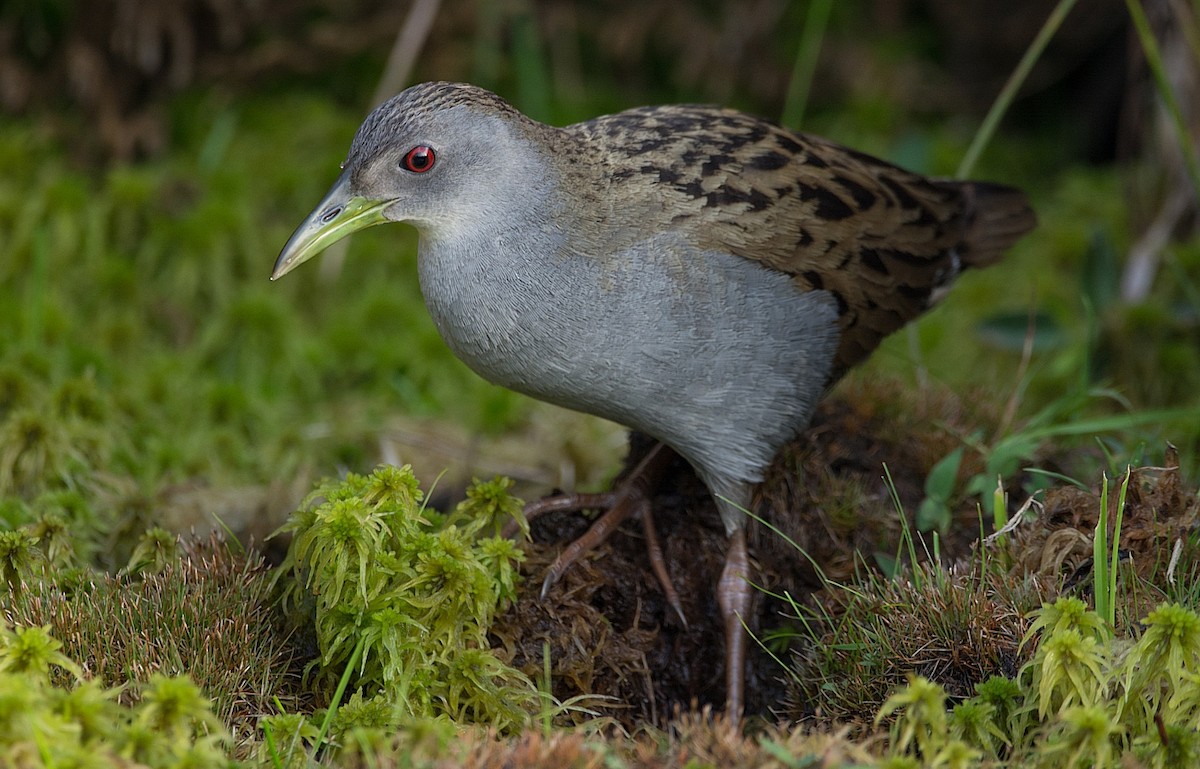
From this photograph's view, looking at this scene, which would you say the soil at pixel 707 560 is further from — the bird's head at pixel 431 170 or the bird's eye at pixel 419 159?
the bird's eye at pixel 419 159

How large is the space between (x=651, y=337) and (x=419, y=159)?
35.3 inches

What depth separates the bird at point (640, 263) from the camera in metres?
4.00

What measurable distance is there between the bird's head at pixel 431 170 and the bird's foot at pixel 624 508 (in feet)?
3.47

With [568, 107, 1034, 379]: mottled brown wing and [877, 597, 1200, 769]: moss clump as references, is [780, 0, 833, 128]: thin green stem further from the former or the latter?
[877, 597, 1200, 769]: moss clump

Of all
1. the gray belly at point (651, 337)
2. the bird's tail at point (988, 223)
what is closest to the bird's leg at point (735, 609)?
the gray belly at point (651, 337)

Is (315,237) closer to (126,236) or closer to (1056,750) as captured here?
(1056,750)

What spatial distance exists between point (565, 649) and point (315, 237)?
1.49 m

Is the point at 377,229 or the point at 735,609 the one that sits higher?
the point at 377,229

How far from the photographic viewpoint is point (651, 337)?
4.01m

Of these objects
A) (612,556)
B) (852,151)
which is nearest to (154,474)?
(612,556)

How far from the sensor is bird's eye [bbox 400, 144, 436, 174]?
404cm

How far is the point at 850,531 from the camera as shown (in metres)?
4.50

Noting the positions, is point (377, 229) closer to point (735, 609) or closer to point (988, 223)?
point (988, 223)

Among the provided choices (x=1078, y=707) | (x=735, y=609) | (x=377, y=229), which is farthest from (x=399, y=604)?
(x=377, y=229)
